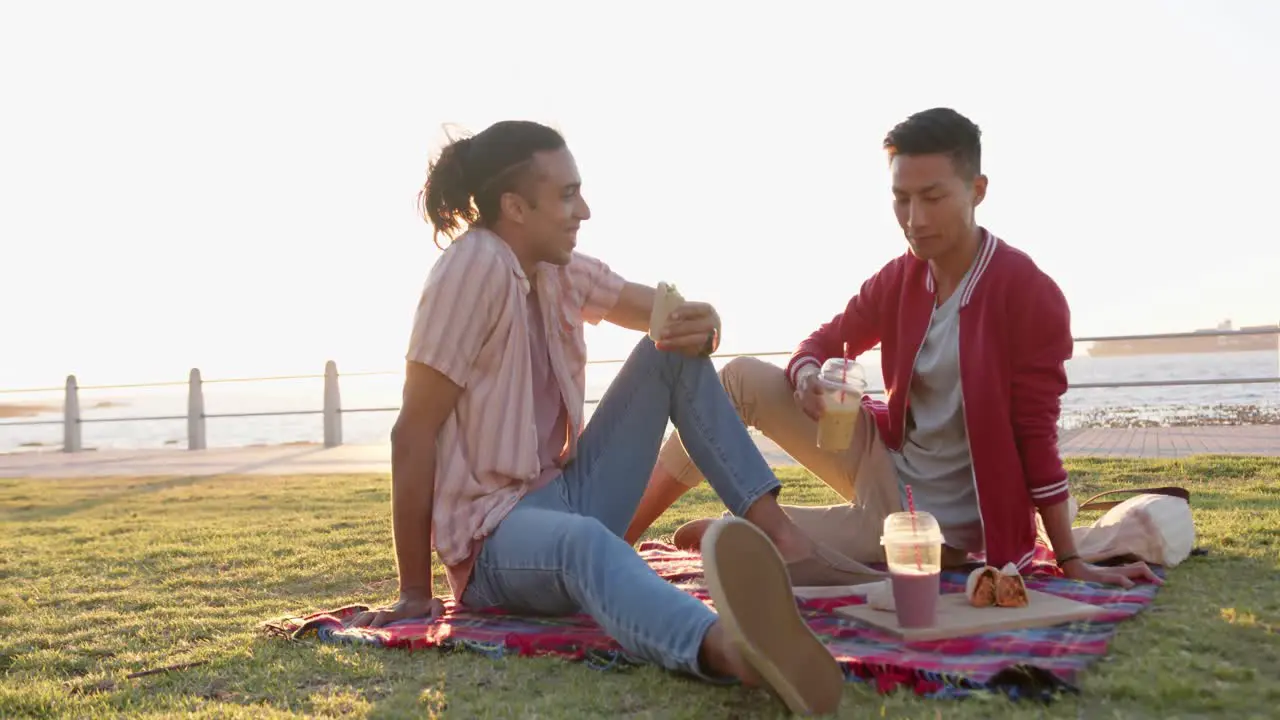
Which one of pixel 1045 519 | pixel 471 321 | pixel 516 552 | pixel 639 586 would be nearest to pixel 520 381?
pixel 471 321

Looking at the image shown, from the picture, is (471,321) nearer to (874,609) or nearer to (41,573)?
(874,609)

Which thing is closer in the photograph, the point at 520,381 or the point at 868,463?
the point at 520,381

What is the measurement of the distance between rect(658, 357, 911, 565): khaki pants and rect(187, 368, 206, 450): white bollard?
36.8 ft

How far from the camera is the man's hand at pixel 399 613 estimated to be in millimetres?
2646

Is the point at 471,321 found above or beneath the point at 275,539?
above

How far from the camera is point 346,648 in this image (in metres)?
2.49

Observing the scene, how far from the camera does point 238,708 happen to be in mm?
2041

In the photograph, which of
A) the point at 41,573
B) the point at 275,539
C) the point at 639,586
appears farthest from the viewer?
the point at 275,539

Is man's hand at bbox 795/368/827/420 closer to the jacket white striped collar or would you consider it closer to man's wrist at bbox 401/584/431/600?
the jacket white striped collar

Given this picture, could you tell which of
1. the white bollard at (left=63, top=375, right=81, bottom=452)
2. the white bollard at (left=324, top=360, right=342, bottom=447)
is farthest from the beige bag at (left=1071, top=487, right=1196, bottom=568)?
the white bollard at (left=63, top=375, right=81, bottom=452)

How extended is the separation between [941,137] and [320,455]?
9852 mm

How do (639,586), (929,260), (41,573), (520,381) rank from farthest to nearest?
(41,573)
(929,260)
(520,381)
(639,586)

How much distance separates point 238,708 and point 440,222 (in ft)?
4.30

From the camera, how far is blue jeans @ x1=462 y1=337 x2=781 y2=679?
2078 millimetres
